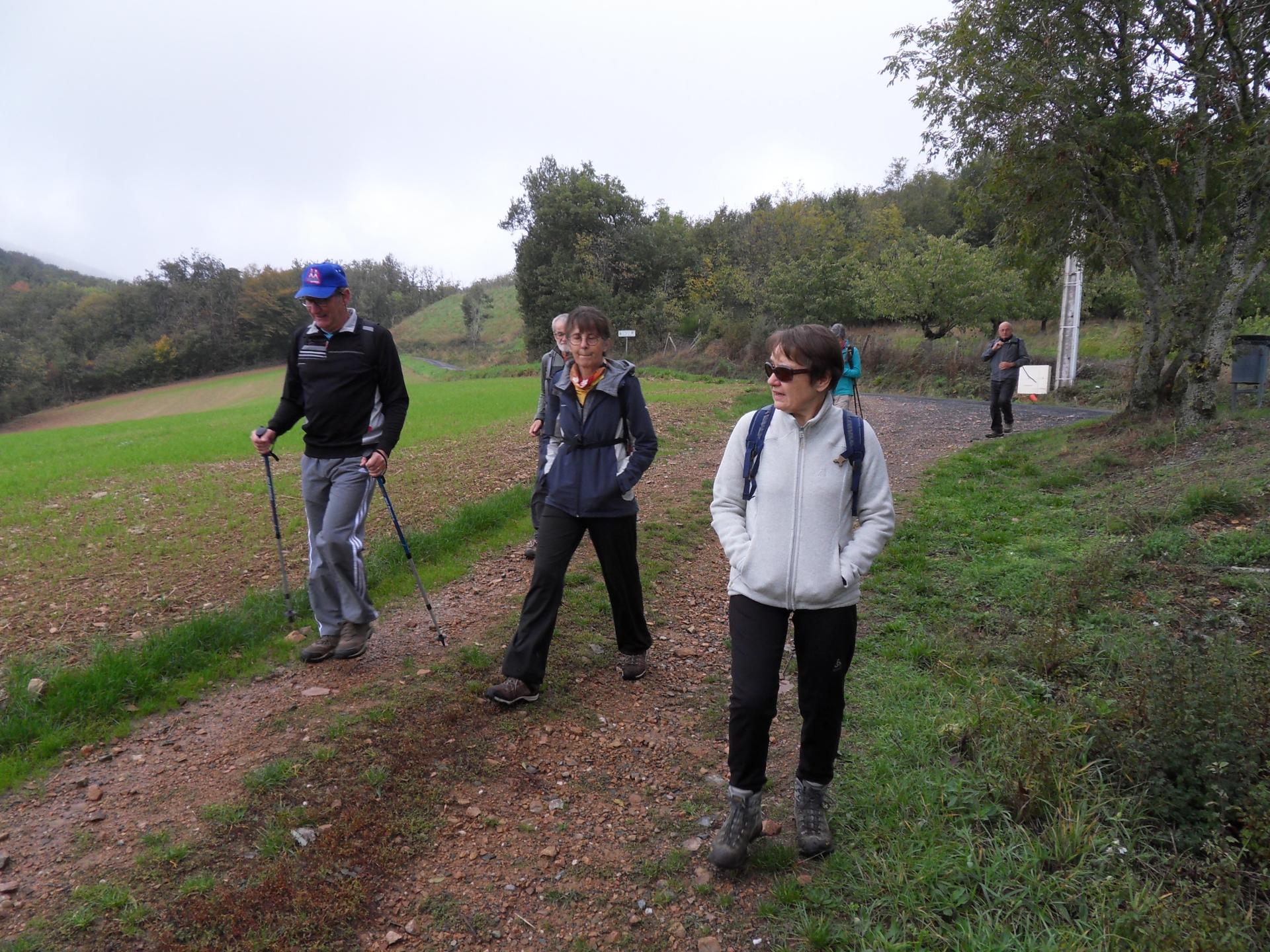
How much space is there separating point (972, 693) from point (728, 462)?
6.86 feet

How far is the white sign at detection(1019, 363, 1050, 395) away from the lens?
2384cm

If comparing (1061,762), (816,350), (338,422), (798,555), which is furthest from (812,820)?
(338,422)

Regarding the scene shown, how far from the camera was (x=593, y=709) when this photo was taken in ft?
15.0

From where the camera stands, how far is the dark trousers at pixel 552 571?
4.32 metres

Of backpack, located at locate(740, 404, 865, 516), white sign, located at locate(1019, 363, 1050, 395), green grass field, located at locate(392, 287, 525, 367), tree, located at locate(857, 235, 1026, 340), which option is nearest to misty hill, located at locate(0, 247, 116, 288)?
green grass field, located at locate(392, 287, 525, 367)

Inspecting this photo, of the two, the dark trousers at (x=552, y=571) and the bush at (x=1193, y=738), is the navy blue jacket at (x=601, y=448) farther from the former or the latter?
the bush at (x=1193, y=738)

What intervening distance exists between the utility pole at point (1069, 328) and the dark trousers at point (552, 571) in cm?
2252

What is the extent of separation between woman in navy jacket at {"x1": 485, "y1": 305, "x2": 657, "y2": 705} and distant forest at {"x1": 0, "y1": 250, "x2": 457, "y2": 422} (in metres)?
55.9

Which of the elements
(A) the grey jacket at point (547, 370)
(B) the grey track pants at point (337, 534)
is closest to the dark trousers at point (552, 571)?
(B) the grey track pants at point (337, 534)

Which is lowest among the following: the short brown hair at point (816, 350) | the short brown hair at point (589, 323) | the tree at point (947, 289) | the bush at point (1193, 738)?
the bush at point (1193, 738)

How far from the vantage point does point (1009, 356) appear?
43.1 ft

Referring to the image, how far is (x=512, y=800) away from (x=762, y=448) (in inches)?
86.3

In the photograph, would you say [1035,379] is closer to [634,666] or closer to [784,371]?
[634,666]

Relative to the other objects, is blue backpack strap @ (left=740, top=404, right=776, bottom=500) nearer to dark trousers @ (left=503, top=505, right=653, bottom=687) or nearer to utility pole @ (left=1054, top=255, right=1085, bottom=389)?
dark trousers @ (left=503, top=505, right=653, bottom=687)
